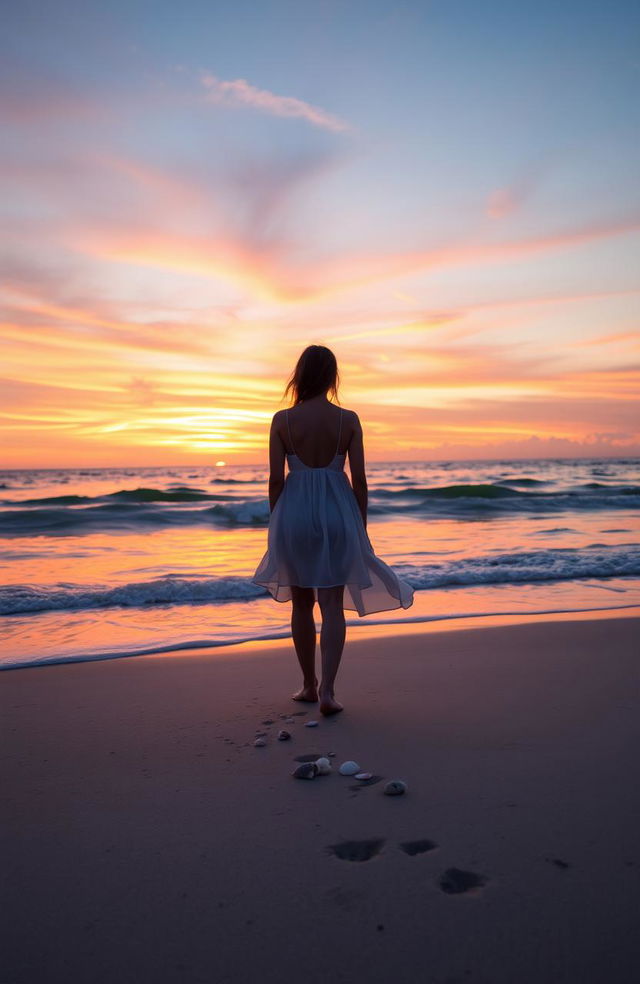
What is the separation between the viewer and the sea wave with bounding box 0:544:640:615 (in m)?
7.09

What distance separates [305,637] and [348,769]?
3.69ft

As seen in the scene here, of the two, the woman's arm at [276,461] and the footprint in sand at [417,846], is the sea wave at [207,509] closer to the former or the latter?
the woman's arm at [276,461]

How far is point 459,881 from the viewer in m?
2.01

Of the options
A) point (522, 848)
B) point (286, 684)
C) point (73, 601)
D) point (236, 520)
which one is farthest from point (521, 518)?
point (522, 848)

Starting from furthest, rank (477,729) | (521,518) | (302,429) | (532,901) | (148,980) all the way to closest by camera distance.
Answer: (521,518), (302,429), (477,729), (532,901), (148,980)

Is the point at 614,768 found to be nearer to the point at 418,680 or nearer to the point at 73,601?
the point at 418,680

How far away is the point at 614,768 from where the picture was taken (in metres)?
2.76

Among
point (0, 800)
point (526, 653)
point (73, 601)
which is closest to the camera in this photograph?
point (0, 800)

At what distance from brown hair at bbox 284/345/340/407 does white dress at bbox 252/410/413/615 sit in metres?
0.33

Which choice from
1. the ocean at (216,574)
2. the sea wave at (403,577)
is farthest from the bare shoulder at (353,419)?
the sea wave at (403,577)

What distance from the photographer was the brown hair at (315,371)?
3797 mm

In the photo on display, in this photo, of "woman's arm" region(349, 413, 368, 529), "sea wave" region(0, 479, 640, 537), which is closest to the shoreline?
"woman's arm" region(349, 413, 368, 529)

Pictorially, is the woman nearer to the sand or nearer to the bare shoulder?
the bare shoulder

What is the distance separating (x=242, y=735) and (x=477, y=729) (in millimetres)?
1151
